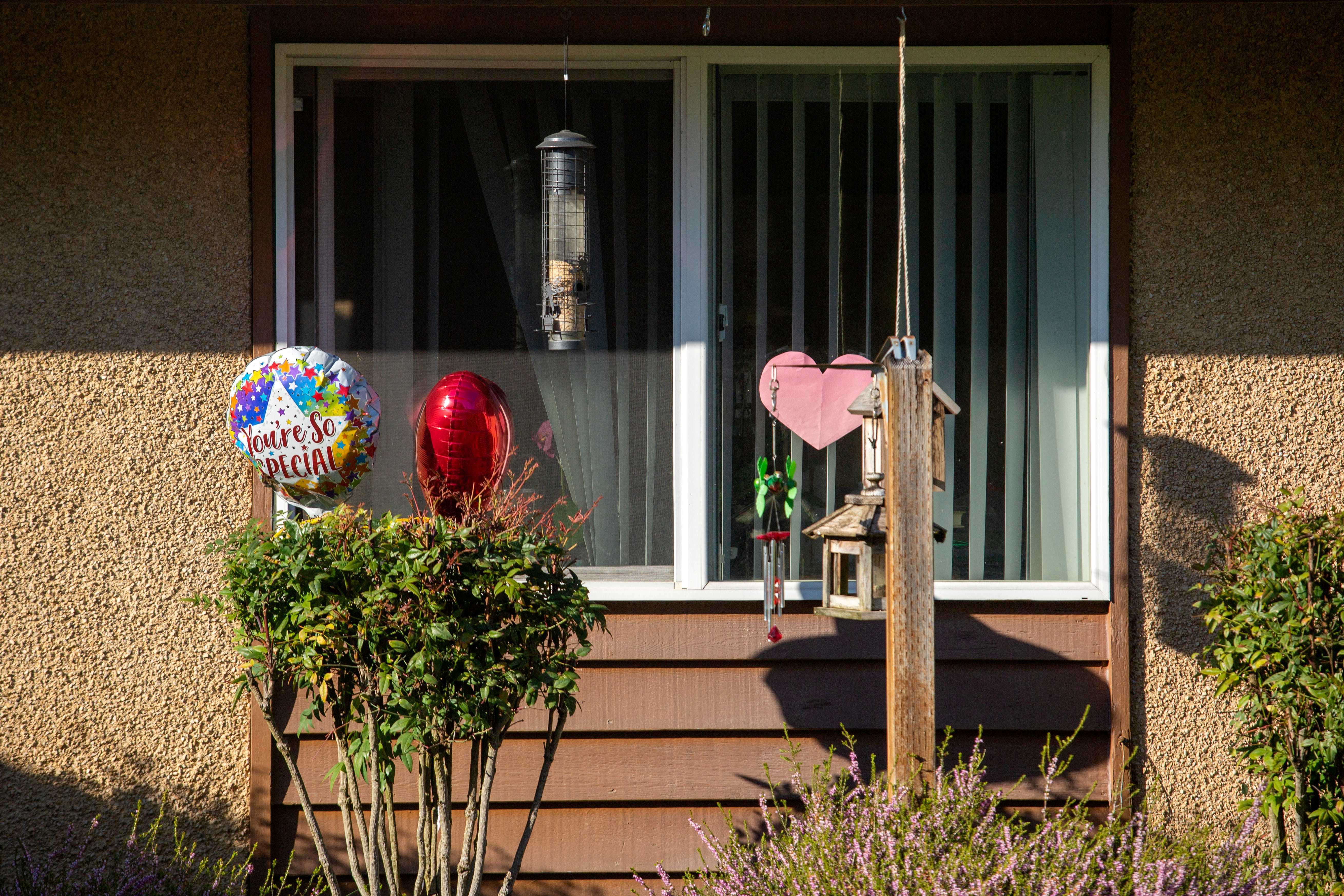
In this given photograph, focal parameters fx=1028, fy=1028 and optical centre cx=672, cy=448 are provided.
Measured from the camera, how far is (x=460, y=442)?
2725mm

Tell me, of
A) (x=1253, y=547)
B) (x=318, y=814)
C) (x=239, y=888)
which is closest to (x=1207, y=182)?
(x=1253, y=547)

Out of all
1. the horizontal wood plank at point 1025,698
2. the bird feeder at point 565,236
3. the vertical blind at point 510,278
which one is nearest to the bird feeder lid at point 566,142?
the bird feeder at point 565,236

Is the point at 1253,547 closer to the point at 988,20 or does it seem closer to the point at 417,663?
the point at 988,20

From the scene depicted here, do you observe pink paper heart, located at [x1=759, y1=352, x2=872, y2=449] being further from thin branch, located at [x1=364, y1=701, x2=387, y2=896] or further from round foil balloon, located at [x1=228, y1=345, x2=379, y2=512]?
thin branch, located at [x1=364, y1=701, x2=387, y2=896]

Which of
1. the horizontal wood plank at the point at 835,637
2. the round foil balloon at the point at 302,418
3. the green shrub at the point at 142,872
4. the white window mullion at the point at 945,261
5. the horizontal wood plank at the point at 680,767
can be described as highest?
the white window mullion at the point at 945,261

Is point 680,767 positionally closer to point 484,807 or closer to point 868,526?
point 484,807

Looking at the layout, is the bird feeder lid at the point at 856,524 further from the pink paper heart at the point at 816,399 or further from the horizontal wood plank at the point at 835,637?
the horizontal wood plank at the point at 835,637

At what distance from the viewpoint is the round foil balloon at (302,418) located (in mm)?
2631

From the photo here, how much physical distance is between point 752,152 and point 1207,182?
146 centimetres

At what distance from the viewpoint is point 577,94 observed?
3.40 meters

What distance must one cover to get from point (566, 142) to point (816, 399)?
106cm

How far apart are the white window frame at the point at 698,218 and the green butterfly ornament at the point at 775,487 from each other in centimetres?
23

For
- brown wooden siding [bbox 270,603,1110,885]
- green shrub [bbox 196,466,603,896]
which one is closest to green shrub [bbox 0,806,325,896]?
brown wooden siding [bbox 270,603,1110,885]

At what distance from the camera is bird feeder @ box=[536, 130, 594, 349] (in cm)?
305
